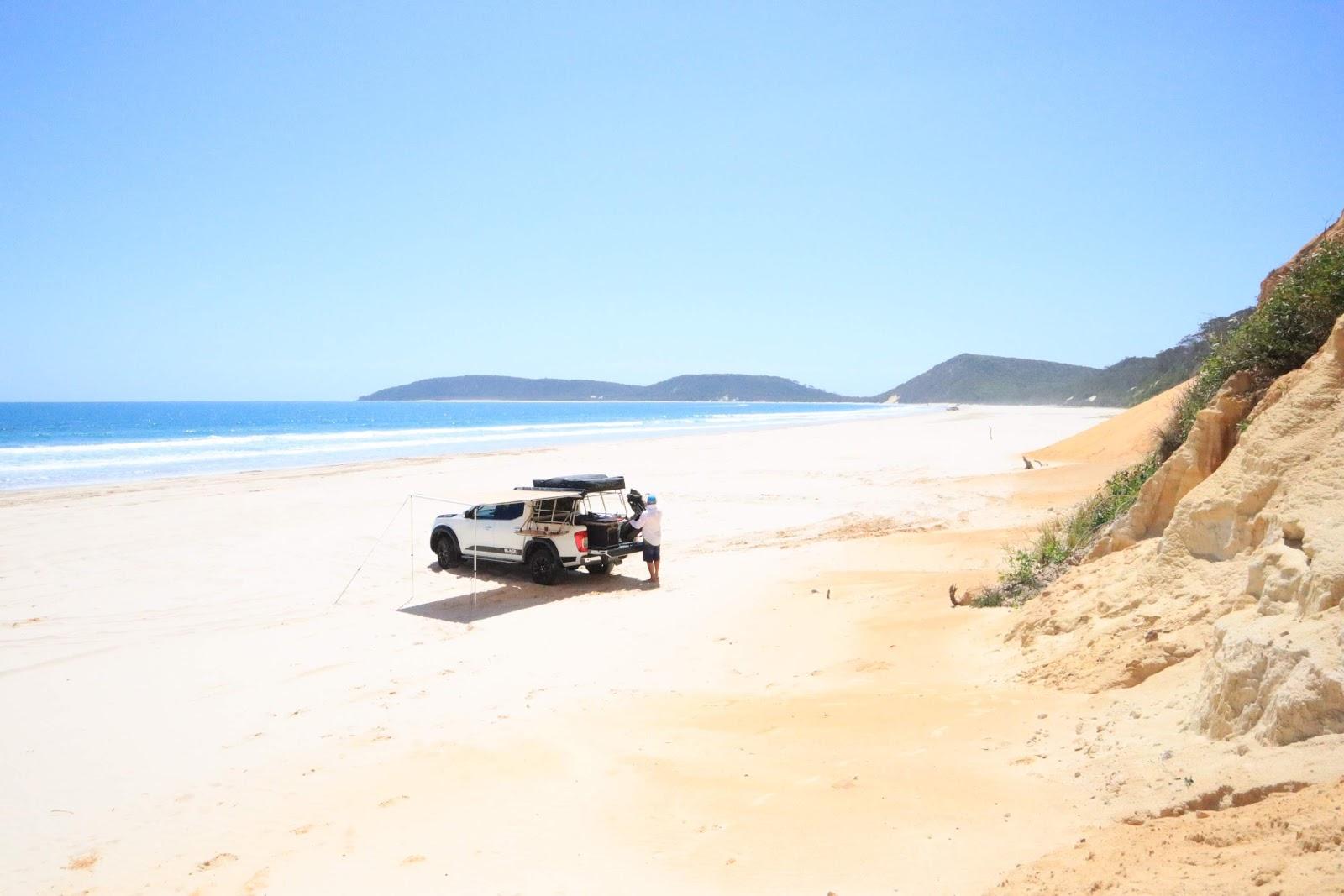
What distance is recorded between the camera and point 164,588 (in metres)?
16.0

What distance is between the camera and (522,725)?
328 inches

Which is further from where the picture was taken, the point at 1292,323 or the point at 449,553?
the point at 449,553

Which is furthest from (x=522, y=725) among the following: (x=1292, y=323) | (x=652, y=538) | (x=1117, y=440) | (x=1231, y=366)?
(x=1117, y=440)

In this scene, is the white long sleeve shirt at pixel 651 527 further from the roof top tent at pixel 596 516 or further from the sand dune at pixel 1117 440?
the sand dune at pixel 1117 440

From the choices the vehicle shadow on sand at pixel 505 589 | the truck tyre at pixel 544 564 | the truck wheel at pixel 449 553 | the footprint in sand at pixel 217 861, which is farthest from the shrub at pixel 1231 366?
the truck wheel at pixel 449 553

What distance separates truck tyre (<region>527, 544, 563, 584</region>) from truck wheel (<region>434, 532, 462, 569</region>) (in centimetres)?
230

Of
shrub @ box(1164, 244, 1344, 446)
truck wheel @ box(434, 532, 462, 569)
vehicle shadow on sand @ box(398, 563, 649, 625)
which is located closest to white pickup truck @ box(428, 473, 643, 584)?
vehicle shadow on sand @ box(398, 563, 649, 625)

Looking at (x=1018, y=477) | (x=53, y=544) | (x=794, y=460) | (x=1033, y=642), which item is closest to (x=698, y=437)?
(x=794, y=460)

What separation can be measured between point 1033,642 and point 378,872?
609 cm

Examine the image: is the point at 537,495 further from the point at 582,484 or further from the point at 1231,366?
the point at 1231,366

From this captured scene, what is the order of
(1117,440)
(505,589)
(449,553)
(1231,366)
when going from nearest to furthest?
(1231,366), (505,589), (449,553), (1117,440)

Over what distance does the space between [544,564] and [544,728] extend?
24.8 feet

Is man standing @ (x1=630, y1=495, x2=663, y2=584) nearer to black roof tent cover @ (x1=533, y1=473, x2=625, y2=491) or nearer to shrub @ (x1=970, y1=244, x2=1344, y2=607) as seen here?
black roof tent cover @ (x1=533, y1=473, x2=625, y2=491)

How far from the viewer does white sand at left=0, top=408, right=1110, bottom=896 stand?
218 inches
